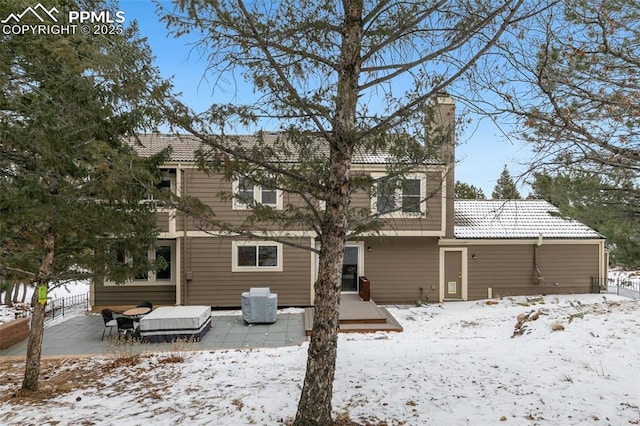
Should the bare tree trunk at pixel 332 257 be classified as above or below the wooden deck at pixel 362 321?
above

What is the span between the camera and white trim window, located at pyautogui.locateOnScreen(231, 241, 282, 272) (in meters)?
12.2

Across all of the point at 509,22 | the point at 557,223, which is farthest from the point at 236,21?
the point at 557,223

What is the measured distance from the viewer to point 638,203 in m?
4.04

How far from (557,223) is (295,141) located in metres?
14.0

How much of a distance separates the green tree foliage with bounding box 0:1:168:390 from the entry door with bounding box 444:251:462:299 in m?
10.4

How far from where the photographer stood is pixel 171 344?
26.6 feet

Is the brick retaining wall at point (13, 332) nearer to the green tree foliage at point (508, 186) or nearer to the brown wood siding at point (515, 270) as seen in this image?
the green tree foliage at point (508, 186)

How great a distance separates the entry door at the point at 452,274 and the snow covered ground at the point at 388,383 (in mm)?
5497

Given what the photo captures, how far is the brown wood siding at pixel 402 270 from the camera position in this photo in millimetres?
12812

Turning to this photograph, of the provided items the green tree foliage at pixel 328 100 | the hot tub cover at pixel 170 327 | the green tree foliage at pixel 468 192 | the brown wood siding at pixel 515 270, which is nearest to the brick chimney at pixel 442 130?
the green tree foliage at pixel 328 100

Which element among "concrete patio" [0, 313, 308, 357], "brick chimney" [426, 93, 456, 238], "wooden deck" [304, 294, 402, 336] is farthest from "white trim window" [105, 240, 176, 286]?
"brick chimney" [426, 93, 456, 238]

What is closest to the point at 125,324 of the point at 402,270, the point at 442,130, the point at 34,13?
the point at 34,13

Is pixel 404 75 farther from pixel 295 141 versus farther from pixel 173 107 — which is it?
pixel 173 107

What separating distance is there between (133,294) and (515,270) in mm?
13399
